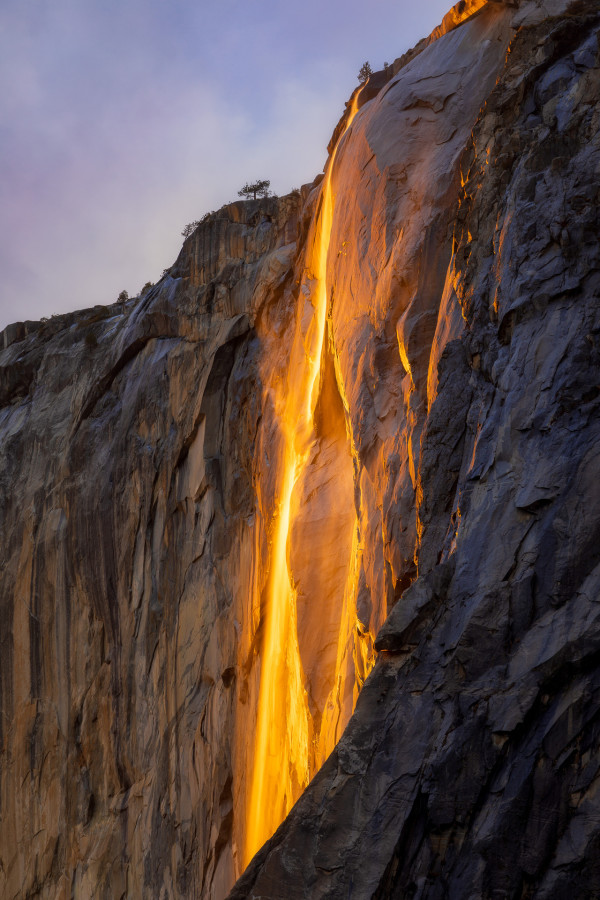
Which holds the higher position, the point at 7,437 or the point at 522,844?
the point at 7,437

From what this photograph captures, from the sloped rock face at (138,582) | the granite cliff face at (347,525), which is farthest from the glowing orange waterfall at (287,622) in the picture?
the sloped rock face at (138,582)

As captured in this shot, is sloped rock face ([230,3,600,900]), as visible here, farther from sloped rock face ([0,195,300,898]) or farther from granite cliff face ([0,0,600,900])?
sloped rock face ([0,195,300,898])

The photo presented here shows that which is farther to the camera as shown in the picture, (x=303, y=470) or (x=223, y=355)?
(x=223, y=355)

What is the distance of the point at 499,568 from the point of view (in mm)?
6742

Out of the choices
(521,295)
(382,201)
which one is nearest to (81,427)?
(382,201)

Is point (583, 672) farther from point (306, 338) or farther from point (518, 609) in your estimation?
point (306, 338)

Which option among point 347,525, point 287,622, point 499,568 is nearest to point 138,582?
point 287,622

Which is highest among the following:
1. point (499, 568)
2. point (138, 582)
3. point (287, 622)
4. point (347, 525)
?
point (347, 525)

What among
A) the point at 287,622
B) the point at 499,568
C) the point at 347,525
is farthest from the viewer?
the point at 287,622

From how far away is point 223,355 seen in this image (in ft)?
57.9

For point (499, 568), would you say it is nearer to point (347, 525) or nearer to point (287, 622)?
point (347, 525)

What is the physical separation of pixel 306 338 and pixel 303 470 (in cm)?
255

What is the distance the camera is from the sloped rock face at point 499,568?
5.96 m

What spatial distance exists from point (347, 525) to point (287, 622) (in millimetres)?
2225
